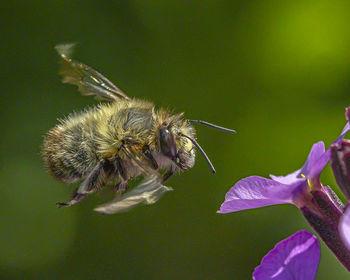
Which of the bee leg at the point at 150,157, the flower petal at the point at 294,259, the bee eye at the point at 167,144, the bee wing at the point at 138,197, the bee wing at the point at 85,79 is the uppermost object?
the bee wing at the point at 85,79

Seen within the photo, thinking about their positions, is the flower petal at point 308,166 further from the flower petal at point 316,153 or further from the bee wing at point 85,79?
the bee wing at point 85,79

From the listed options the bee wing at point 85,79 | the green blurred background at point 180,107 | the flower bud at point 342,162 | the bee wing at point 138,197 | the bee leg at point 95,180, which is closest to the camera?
the flower bud at point 342,162

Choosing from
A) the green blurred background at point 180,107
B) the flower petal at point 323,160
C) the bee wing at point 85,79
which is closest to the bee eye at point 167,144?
the bee wing at point 85,79

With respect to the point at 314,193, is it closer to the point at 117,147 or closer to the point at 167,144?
the point at 167,144

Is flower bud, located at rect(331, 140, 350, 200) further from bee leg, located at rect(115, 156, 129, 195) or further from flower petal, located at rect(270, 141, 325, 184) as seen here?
bee leg, located at rect(115, 156, 129, 195)

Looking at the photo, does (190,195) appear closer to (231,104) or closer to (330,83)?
(231,104)

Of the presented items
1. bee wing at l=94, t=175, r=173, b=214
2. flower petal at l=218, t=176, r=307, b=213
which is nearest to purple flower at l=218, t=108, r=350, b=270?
flower petal at l=218, t=176, r=307, b=213

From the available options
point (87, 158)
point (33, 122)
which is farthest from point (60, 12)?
point (87, 158)
